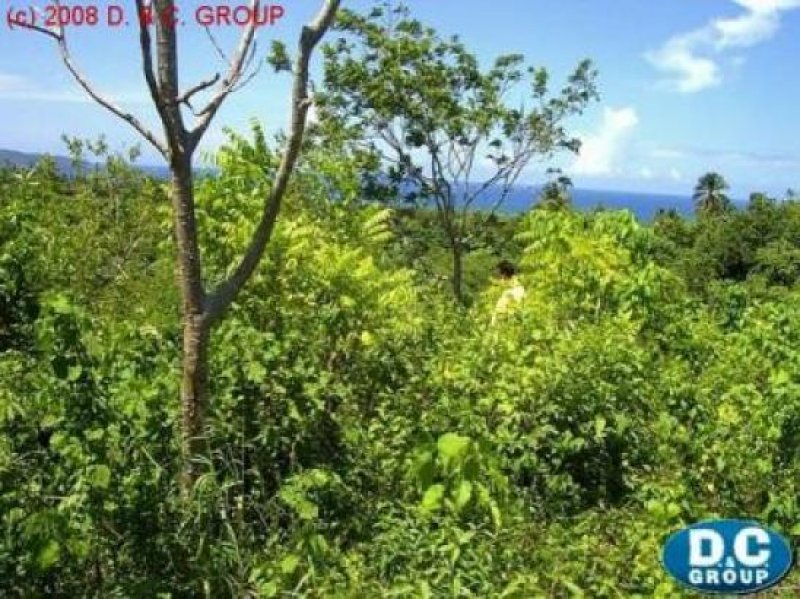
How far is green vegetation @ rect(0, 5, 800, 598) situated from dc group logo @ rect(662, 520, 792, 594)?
364 millimetres

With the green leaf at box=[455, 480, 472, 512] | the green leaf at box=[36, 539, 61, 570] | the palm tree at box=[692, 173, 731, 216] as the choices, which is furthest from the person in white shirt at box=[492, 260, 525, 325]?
the palm tree at box=[692, 173, 731, 216]

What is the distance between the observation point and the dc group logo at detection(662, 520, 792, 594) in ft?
10.8

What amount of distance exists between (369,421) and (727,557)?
9.22 ft

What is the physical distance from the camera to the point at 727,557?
3.33m

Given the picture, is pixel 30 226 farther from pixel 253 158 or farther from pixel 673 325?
pixel 673 325

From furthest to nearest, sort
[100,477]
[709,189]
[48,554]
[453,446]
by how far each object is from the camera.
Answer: [709,189] → [100,477] → [453,446] → [48,554]

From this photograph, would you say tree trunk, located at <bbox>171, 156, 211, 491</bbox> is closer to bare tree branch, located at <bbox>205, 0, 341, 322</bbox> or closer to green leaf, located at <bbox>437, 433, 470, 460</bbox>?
bare tree branch, located at <bbox>205, 0, 341, 322</bbox>

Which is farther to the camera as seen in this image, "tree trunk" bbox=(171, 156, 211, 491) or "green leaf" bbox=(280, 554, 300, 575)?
"tree trunk" bbox=(171, 156, 211, 491)

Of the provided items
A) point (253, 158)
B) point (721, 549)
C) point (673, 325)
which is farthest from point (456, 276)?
point (721, 549)

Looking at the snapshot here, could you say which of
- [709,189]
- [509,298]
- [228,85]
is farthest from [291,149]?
[709,189]

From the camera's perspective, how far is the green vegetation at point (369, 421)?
3809 mm

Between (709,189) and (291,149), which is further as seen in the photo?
(709,189)

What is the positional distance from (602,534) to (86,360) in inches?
102

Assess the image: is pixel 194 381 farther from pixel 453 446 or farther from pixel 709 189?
pixel 709 189
